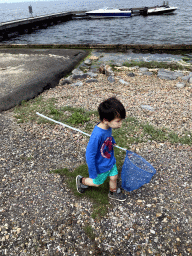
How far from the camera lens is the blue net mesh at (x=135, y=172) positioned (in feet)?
9.31

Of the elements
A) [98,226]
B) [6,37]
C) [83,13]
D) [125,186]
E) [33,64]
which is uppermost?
[83,13]

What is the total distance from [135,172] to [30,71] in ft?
26.0

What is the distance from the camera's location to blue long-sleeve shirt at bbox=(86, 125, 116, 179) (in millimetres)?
2543

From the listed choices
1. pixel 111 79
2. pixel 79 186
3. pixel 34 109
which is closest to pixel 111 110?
pixel 79 186

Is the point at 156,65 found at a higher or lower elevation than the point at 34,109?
higher

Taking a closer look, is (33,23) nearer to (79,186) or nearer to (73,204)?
(79,186)

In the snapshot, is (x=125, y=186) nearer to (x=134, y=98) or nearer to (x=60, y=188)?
(x=60, y=188)

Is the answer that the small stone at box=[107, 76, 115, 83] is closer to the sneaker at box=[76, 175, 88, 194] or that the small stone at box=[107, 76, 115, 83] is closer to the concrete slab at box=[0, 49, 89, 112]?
the concrete slab at box=[0, 49, 89, 112]

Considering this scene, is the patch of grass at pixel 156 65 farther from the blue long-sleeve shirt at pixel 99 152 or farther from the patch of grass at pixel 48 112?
the blue long-sleeve shirt at pixel 99 152

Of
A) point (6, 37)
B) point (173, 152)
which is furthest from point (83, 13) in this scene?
point (173, 152)

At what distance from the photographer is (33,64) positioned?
988 cm

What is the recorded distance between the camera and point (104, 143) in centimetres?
264

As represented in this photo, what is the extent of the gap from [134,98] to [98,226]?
4936 millimetres

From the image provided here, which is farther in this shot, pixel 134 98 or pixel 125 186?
pixel 134 98
